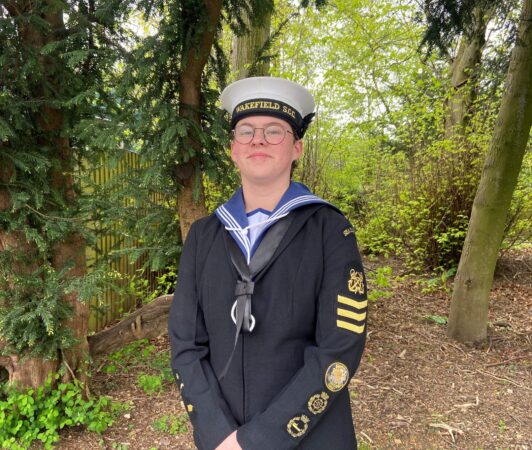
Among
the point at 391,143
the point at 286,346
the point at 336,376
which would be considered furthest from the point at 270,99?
the point at 391,143

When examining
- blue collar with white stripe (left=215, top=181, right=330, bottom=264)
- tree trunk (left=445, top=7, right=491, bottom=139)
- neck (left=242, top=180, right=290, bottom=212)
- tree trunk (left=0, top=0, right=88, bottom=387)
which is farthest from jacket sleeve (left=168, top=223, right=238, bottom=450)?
tree trunk (left=445, top=7, right=491, bottom=139)

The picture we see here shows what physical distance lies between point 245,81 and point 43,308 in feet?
6.35

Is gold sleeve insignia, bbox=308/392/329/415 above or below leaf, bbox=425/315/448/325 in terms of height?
above

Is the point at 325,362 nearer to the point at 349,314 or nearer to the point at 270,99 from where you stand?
the point at 349,314

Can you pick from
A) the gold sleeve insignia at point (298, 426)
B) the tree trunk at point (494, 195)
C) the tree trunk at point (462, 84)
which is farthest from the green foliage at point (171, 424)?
the tree trunk at point (462, 84)

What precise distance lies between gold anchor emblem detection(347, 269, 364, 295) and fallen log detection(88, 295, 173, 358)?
240 centimetres

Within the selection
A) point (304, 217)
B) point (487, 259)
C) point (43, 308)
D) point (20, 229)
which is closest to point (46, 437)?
point (43, 308)

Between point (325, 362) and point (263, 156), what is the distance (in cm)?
81

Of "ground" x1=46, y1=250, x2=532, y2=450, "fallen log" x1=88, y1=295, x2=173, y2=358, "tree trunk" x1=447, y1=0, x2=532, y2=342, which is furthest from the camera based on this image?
"tree trunk" x1=447, y1=0, x2=532, y2=342

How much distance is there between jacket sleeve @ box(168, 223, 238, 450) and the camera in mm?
1412

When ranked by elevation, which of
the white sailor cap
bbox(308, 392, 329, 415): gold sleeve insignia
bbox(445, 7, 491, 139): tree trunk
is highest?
bbox(445, 7, 491, 139): tree trunk

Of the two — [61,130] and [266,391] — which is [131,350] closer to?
[61,130]

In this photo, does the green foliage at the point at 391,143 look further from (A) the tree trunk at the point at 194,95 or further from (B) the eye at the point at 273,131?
(B) the eye at the point at 273,131

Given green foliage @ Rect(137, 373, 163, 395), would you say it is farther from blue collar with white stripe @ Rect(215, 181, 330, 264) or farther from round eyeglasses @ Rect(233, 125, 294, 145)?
round eyeglasses @ Rect(233, 125, 294, 145)
